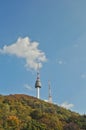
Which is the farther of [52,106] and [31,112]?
[52,106]

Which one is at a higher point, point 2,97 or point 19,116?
point 2,97

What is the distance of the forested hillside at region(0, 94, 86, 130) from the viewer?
98812mm

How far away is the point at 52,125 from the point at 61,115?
1893 centimetres

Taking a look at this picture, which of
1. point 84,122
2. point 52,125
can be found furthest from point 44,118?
point 84,122

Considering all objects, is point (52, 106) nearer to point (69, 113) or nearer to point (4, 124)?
point (69, 113)

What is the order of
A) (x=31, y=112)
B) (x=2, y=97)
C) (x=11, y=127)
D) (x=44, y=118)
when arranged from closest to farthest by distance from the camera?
(x=11, y=127), (x=44, y=118), (x=31, y=112), (x=2, y=97)

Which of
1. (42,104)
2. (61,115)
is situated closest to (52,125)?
(61,115)

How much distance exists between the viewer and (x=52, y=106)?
13250 cm

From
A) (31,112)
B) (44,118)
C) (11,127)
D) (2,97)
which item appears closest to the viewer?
(11,127)

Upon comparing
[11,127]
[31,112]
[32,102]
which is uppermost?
[32,102]

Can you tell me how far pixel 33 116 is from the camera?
112375 mm

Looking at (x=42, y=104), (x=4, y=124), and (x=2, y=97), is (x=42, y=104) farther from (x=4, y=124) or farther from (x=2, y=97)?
(x=4, y=124)

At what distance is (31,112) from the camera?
115 meters

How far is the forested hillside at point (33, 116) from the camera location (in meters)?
98.8
